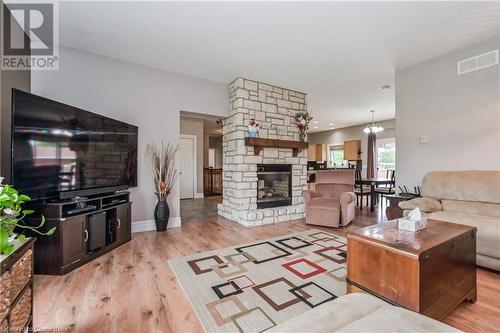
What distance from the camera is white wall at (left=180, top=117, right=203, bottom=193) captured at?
687 centimetres

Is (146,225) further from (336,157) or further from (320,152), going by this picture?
(320,152)

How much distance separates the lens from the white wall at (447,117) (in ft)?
9.50

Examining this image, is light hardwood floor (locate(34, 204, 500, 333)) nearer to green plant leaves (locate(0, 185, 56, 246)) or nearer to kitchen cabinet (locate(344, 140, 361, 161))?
green plant leaves (locate(0, 185, 56, 246))

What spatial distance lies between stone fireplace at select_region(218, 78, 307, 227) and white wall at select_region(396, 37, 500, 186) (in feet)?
6.23

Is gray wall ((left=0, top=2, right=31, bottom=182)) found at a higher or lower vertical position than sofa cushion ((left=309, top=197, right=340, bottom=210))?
higher

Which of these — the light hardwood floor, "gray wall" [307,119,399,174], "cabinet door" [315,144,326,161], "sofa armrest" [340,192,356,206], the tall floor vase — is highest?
"gray wall" [307,119,399,174]

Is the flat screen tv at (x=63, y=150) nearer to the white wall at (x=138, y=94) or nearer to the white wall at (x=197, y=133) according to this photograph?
the white wall at (x=138, y=94)

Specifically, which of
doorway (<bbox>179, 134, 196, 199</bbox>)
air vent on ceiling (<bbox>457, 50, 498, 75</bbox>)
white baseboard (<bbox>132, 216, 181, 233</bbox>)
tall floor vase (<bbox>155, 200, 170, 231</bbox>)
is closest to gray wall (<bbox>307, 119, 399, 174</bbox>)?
air vent on ceiling (<bbox>457, 50, 498, 75</bbox>)

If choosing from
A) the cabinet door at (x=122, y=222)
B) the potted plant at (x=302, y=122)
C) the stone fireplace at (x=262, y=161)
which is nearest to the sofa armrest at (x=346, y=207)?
the stone fireplace at (x=262, y=161)

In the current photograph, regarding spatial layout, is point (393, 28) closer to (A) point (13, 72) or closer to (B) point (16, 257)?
(B) point (16, 257)

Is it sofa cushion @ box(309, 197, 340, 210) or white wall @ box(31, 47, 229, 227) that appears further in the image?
sofa cushion @ box(309, 197, 340, 210)

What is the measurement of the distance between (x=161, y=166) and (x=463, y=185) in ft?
13.9


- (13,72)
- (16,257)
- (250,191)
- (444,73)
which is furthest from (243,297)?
(444,73)

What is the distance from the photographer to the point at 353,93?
5152 millimetres
